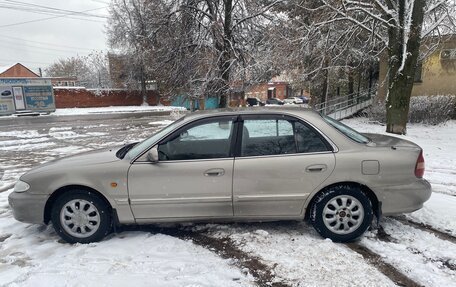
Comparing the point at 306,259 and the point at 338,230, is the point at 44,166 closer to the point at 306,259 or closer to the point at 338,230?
the point at 306,259

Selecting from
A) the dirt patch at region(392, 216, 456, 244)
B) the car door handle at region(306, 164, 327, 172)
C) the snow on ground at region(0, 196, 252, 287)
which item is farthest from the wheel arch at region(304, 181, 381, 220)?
the snow on ground at region(0, 196, 252, 287)

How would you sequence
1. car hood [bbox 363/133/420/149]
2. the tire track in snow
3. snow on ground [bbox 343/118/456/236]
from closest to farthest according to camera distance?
1. the tire track in snow
2. car hood [bbox 363/133/420/149]
3. snow on ground [bbox 343/118/456/236]

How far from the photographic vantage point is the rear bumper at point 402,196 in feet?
12.0

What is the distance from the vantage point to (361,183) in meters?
3.66

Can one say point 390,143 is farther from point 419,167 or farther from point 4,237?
point 4,237

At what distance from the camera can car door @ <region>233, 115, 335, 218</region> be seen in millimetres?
3668

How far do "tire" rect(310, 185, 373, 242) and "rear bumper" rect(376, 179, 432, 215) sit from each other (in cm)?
19

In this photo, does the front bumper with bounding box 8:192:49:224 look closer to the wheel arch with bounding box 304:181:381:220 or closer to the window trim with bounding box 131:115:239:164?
the window trim with bounding box 131:115:239:164

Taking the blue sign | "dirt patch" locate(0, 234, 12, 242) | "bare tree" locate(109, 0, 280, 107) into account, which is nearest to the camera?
"dirt patch" locate(0, 234, 12, 242)

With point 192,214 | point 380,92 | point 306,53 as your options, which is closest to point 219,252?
point 192,214

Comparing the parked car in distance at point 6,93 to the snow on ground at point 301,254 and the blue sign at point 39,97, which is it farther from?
the snow on ground at point 301,254

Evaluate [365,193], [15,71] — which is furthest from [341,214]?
[15,71]

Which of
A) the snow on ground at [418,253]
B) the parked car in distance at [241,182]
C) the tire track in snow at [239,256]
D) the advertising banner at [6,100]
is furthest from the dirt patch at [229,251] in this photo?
the advertising banner at [6,100]

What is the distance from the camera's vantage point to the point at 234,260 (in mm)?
3383
